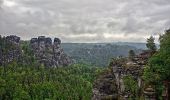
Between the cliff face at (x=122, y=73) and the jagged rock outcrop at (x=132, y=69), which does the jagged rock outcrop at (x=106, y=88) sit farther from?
the jagged rock outcrop at (x=132, y=69)

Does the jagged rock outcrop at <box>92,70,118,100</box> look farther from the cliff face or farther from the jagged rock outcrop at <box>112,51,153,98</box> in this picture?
the jagged rock outcrop at <box>112,51,153,98</box>

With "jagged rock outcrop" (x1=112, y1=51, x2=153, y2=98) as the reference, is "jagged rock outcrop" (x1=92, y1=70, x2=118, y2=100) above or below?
below

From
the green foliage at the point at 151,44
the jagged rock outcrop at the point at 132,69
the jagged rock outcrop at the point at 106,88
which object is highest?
the green foliage at the point at 151,44

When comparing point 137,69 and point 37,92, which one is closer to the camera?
point 137,69

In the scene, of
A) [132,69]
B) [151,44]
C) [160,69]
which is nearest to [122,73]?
[132,69]

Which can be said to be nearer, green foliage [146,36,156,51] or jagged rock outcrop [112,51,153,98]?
jagged rock outcrop [112,51,153,98]

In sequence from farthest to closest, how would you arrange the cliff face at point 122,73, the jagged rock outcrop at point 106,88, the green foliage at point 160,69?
the jagged rock outcrop at point 106,88, the cliff face at point 122,73, the green foliage at point 160,69

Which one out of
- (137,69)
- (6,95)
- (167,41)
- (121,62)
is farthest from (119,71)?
(6,95)

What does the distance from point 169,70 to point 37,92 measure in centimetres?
→ 12422

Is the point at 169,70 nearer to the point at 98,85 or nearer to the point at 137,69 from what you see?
the point at 137,69

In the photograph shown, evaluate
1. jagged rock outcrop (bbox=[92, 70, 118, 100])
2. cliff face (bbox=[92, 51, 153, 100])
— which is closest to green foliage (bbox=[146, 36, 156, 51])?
cliff face (bbox=[92, 51, 153, 100])

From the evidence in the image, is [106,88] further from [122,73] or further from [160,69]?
[160,69]

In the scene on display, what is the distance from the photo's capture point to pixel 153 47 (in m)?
111

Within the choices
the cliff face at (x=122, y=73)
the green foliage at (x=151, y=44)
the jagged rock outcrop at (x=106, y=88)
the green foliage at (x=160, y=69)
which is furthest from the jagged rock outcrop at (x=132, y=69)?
the green foliage at (x=160, y=69)
